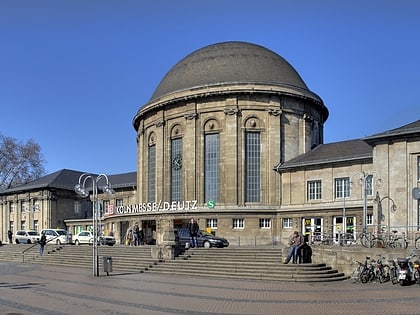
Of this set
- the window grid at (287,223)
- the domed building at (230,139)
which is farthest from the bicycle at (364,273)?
the domed building at (230,139)

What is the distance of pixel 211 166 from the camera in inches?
1938

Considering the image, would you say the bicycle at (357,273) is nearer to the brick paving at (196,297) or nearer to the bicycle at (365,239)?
the brick paving at (196,297)

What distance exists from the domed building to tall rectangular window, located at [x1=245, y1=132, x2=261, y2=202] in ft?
0.30

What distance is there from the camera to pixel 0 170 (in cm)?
8144

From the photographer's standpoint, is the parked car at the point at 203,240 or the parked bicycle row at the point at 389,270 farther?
the parked car at the point at 203,240

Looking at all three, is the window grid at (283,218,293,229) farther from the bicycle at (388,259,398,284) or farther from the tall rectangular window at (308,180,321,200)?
the bicycle at (388,259,398,284)

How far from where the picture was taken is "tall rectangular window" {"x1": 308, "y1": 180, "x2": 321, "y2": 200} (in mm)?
45125

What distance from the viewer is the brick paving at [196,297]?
51.6 feet

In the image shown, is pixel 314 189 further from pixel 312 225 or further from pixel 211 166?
pixel 211 166

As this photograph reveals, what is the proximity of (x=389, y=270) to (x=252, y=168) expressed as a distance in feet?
85.5

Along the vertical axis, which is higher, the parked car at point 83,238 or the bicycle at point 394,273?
the bicycle at point 394,273

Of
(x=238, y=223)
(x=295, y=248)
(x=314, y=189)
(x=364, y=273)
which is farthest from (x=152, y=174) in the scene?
(x=364, y=273)

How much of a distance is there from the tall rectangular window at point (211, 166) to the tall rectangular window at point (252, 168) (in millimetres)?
2741

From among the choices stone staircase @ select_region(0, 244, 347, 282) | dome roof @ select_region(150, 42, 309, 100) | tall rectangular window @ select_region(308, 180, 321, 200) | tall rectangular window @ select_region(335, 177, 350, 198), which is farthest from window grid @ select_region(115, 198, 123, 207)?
tall rectangular window @ select_region(335, 177, 350, 198)
